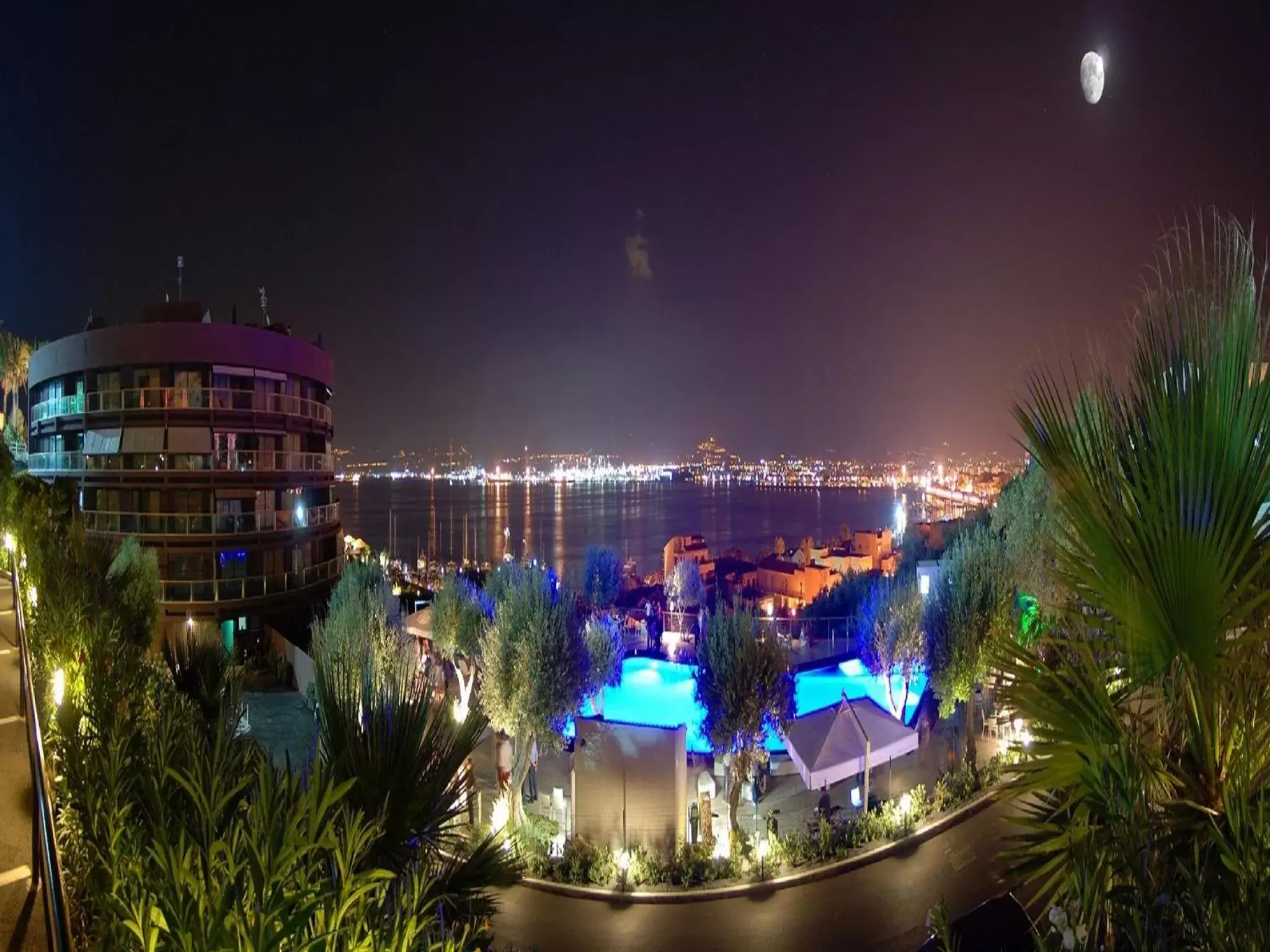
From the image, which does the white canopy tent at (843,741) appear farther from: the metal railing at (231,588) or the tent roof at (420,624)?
the metal railing at (231,588)

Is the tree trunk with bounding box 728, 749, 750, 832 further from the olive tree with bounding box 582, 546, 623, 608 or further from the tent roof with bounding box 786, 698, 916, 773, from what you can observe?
the olive tree with bounding box 582, 546, 623, 608

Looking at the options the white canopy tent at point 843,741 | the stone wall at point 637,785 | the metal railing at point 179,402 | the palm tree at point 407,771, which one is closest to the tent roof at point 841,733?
the white canopy tent at point 843,741

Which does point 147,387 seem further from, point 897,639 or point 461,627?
point 897,639

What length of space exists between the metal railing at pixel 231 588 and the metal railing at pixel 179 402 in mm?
5289

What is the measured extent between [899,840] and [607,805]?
4706 mm

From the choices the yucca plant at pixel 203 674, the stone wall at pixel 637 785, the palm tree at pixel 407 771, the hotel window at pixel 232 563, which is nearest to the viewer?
the palm tree at pixel 407 771

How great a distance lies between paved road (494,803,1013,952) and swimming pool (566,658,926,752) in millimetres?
3947

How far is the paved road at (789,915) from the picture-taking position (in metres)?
9.54

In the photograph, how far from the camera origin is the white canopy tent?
12.3 m

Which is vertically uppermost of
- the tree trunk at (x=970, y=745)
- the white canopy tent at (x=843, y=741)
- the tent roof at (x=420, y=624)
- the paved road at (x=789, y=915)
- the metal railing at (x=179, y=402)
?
the metal railing at (x=179, y=402)

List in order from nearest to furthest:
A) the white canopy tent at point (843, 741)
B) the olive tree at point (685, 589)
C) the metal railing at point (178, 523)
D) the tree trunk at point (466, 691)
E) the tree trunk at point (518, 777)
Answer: the tree trunk at point (518, 777)
the white canopy tent at point (843, 741)
the tree trunk at point (466, 691)
the metal railing at point (178, 523)
the olive tree at point (685, 589)

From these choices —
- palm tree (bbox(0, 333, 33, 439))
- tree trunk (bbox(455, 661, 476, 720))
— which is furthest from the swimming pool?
palm tree (bbox(0, 333, 33, 439))

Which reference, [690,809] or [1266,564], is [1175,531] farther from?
[690,809]

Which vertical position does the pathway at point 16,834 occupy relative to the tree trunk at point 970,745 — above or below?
above
